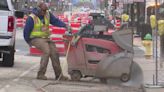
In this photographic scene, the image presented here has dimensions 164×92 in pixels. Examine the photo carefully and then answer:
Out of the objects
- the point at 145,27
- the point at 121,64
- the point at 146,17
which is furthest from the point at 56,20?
the point at 146,17

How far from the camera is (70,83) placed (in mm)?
11438

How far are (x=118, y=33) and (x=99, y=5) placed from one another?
3715 inches

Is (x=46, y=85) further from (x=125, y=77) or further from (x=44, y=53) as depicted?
(x=125, y=77)

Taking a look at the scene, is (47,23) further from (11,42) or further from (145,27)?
(145,27)

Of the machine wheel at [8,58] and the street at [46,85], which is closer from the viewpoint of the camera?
the street at [46,85]

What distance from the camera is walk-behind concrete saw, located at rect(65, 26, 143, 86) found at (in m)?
11.3

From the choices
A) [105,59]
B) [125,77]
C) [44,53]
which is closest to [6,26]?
[44,53]

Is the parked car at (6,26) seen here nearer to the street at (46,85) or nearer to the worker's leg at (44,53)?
the street at (46,85)

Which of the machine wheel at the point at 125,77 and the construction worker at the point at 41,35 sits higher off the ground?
the construction worker at the point at 41,35

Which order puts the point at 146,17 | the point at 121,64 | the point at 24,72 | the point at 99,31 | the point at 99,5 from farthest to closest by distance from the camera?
1. the point at 99,5
2. the point at 146,17
3. the point at 24,72
4. the point at 99,31
5. the point at 121,64

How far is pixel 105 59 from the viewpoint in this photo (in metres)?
11.4

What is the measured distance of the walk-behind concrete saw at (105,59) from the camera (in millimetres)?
11328

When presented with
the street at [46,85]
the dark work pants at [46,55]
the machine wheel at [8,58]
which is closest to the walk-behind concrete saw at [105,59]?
the street at [46,85]

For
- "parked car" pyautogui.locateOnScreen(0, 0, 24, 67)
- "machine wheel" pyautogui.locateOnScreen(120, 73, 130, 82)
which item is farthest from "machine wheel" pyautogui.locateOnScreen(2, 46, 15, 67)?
"machine wheel" pyautogui.locateOnScreen(120, 73, 130, 82)
